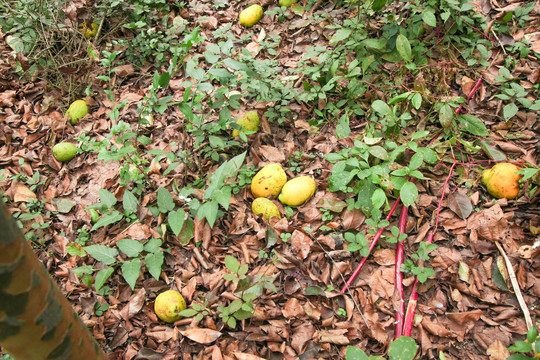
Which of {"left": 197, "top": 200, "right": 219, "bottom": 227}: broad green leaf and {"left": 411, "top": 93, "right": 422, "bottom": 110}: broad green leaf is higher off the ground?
{"left": 411, "top": 93, "right": 422, "bottom": 110}: broad green leaf

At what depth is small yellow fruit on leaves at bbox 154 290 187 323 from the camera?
2150mm

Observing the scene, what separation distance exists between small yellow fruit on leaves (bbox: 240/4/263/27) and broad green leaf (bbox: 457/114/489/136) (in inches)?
98.8

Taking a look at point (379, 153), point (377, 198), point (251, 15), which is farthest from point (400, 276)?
point (251, 15)

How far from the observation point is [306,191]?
258cm

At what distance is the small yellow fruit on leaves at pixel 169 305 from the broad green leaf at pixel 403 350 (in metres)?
1.27

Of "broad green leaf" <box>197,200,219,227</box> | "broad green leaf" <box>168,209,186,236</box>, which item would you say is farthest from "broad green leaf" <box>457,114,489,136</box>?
"broad green leaf" <box>168,209,186,236</box>

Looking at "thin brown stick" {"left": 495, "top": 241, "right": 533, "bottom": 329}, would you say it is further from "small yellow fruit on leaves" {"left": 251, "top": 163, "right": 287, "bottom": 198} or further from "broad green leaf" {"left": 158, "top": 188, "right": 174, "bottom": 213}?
"broad green leaf" {"left": 158, "top": 188, "right": 174, "bottom": 213}

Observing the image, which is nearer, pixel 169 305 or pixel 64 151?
pixel 169 305

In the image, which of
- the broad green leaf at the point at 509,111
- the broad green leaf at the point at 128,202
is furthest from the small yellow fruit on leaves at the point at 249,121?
the broad green leaf at the point at 509,111

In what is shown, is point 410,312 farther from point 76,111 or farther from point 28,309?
point 76,111

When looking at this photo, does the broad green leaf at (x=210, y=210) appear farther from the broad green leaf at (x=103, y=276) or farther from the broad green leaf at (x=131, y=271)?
the broad green leaf at (x=103, y=276)

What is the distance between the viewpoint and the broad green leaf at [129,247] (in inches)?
86.9

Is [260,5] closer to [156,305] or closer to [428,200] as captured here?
[428,200]

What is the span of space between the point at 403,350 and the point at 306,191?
1238 mm
